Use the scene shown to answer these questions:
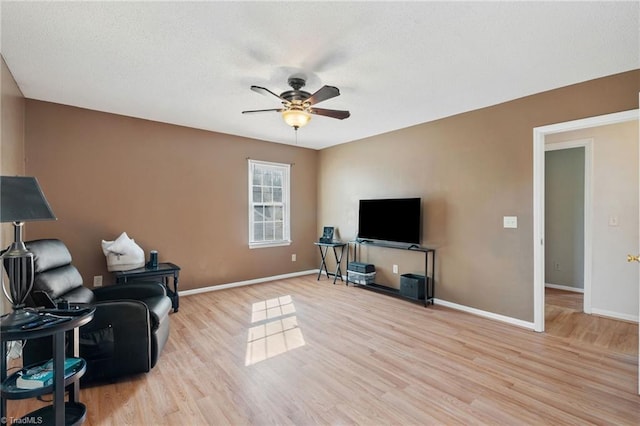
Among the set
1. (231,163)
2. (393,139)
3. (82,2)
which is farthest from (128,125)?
(393,139)

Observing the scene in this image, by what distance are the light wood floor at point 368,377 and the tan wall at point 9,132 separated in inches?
60.1

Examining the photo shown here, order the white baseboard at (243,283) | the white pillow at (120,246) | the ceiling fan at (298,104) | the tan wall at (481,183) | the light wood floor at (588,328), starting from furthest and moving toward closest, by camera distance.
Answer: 1. the white baseboard at (243,283)
2. the white pillow at (120,246)
3. the tan wall at (481,183)
4. the light wood floor at (588,328)
5. the ceiling fan at (298,104)

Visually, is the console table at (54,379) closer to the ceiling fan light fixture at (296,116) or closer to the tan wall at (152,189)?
the ceiling fan light fixture at (296,116)

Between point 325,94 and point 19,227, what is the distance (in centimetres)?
214

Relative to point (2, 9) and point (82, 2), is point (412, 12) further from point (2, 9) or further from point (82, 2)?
point (2, 9)

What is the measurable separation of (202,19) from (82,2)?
68 centimetres

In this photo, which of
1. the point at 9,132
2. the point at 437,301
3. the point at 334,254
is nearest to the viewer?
the point at 9,132

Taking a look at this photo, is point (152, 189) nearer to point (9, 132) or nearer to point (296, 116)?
point (9, 132)

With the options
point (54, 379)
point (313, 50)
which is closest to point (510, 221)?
point (313, 50)

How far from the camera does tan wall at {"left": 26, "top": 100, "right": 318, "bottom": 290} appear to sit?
140 inches

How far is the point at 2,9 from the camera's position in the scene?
6.17 feet

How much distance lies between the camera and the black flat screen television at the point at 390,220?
4.20 metres

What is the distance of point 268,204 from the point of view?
5.46 m

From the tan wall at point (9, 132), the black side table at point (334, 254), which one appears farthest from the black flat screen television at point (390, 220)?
the tan wall at point (9, 132)
